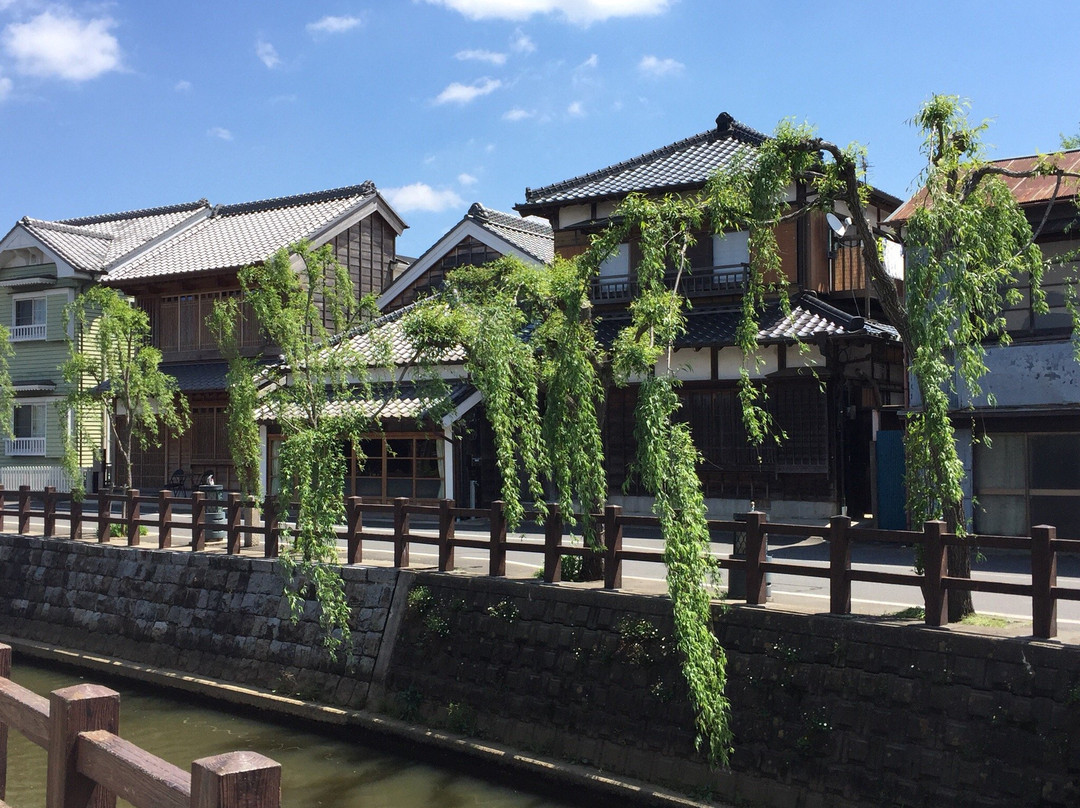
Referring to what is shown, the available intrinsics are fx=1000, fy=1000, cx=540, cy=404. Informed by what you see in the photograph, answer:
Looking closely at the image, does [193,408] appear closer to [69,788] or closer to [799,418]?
[799,418]

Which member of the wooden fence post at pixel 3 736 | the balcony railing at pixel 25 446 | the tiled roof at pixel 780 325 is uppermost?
the tiled roof at pixel 780 325

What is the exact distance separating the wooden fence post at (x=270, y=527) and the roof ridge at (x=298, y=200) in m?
20.2

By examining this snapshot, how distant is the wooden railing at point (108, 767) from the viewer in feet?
8.87

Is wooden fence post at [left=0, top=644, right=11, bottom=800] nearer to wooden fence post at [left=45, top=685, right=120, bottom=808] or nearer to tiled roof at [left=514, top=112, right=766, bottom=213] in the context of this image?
wooden fence post at [left=45, top=685, right=120, bottom=808]

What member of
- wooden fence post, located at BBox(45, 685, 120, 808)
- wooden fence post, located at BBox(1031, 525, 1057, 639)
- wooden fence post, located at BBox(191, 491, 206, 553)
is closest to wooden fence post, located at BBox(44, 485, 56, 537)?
wooden fence post, located at BBox(191, 491, 206, 553)

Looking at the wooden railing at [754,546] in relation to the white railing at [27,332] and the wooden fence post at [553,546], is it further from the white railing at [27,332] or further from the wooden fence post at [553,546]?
the white railing at [27,332]

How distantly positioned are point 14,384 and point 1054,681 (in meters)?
33.3

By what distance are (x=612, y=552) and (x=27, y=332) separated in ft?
94.4

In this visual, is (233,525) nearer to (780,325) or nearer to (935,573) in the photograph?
(935,573)

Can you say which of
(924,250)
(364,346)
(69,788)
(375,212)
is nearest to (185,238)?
(375,212)

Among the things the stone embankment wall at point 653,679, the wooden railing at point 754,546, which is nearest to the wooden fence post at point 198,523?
the wooden railing at point 754,546

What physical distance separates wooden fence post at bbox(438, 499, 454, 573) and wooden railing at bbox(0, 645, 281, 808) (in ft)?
30.7

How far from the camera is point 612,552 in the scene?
11.7 metres

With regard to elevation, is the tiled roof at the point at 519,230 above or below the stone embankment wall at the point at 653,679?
above
